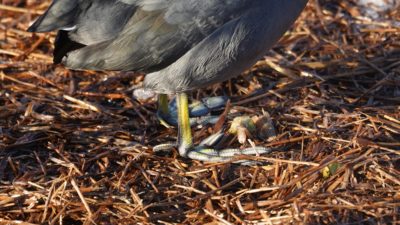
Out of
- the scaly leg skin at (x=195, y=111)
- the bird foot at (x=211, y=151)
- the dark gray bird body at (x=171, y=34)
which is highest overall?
the dark gray bird body at (x=171, y=34)

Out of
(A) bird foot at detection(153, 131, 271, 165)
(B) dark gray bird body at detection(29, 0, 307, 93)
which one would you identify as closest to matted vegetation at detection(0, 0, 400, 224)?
(A) bird foot at detection(153, 131, 271, 165)

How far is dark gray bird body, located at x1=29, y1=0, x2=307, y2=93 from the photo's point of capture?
3.30 metres

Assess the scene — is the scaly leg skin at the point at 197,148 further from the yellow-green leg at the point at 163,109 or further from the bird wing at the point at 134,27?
the bird wing at the point at 134,27

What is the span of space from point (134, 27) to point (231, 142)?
939mm

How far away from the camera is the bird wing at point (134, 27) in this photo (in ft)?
10.8

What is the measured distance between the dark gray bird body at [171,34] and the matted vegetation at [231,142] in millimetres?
504

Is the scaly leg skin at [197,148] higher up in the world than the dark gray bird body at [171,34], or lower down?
lower down

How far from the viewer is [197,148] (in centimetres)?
372

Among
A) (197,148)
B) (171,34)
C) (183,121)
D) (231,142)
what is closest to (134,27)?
(171,34)

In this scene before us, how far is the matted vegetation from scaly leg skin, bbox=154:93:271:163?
49 mm

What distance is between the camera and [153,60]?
3396mm

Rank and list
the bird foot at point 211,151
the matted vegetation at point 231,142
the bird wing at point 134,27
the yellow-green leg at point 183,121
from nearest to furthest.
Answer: the matted vegetation at point 231,142 < the bird wing at point 134,27 < the bird foot at point 211,151 < the yellow-green leg at point 183,121

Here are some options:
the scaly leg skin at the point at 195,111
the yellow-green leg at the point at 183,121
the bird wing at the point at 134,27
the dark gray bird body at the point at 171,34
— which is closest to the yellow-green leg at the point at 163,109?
the scaly leg skin at the point at 195,111

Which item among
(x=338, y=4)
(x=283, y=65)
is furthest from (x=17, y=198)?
(x=338, y=4)
